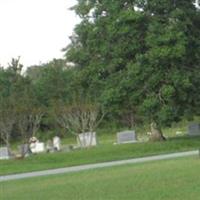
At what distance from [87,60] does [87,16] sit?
295 centimetres

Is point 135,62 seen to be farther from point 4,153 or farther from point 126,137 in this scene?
point 4,153

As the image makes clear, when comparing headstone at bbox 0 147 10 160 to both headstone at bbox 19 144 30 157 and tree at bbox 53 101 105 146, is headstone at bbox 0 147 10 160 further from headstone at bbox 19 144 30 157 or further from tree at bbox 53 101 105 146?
tree at bbox 53 101 105 146

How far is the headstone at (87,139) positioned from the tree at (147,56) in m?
3.22

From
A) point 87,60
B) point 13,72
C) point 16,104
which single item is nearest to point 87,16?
point 87,60

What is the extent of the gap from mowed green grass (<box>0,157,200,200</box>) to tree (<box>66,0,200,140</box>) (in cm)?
1847

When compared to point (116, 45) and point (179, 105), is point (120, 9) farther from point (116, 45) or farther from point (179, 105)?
point (179, 105)

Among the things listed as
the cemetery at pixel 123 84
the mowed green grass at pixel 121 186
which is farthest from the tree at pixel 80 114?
the mowed green grass at pixel 121 186

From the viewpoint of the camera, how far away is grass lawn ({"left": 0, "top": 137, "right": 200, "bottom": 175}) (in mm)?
31891

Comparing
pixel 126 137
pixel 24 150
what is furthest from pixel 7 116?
pixel 126 137

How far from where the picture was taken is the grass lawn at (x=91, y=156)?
105 feet

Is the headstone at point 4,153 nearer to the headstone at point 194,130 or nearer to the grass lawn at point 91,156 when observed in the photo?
the grass lawn at point 91,156

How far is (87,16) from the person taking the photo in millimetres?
46438

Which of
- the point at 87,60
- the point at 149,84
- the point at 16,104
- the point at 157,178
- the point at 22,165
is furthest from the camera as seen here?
the point at 87,60

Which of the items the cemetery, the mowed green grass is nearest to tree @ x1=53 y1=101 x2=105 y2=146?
the cemetery
